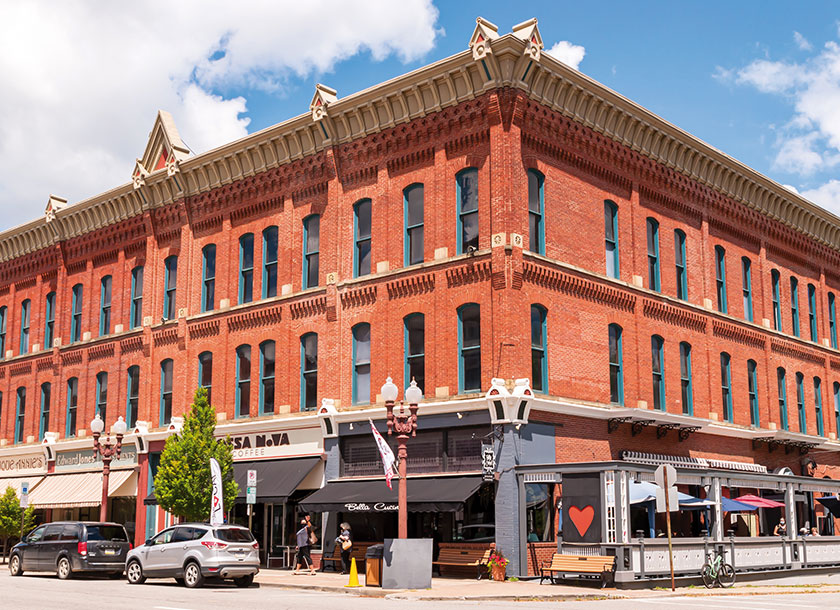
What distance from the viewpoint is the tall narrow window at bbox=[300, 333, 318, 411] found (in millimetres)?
33812

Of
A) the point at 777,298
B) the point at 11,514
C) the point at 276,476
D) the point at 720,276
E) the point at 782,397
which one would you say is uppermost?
the point at 720,276

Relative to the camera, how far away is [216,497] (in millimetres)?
30531

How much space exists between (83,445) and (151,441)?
5261 mm

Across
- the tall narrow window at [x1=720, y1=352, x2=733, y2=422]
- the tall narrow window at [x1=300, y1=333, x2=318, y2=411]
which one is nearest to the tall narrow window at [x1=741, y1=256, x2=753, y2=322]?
the tall narrow window at [x1=720, y1=352, x2=733, y2=422]

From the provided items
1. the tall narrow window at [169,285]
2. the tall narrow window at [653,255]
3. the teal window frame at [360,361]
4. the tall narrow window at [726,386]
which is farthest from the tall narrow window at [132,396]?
the tall narrow window at [726,386]

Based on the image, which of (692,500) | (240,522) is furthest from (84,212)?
(692,500)

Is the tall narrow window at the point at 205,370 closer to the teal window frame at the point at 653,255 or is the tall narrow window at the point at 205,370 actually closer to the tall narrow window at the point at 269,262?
the tall narrow window at the point at 269,262

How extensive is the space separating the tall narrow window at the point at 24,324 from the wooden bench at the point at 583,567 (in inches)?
1293

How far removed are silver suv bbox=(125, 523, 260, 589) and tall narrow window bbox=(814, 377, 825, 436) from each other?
27.8 meters

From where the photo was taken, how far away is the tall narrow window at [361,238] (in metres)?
32.9

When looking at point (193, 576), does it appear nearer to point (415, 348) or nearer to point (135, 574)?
point (135, 574)

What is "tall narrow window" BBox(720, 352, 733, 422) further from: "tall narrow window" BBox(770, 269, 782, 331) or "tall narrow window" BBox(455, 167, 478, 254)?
"tall narrow window" BBox(455, 167, 478, 254)

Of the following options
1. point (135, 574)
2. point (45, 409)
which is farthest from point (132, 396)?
point (135, 574)

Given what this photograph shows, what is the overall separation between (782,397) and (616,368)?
12467 mm
